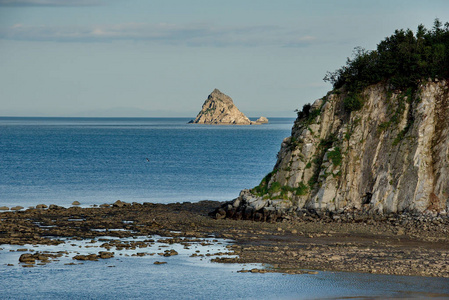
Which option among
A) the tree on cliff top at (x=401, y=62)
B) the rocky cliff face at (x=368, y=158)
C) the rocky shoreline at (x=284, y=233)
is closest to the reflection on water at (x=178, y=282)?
the rocky shoreline at (x=284, y=233)

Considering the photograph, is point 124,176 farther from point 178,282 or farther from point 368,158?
point 178,282

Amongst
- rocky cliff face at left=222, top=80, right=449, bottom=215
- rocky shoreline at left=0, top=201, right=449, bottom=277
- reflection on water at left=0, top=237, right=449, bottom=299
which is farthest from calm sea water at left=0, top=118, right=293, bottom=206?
reflection on water at left=0, top=237, right=449, bottom=299

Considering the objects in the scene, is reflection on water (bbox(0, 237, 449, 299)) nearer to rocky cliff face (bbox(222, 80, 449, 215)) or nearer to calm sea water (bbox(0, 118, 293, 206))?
rocky cliff face (bbox(222, 80, 449, 215))

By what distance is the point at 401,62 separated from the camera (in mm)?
46406

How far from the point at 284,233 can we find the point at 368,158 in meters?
9.71

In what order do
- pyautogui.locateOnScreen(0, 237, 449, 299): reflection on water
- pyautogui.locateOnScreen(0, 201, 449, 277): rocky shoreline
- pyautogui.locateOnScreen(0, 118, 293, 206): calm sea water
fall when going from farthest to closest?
1. pyautogui.locateOnScreen(0, 118, 293, 206): calm sea water
2. pyautogui.locateOnScreen(0, 201, 449, 277): rocky shoreline
3. pyautogui.locateOnScreen(0, 237, 449, 299): reflection on water

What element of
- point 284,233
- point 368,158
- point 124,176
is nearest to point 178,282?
point 284,233

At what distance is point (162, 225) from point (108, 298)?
16.7m

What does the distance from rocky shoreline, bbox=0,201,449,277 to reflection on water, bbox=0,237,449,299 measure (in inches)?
40.9

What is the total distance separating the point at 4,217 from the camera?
4559 centimetres

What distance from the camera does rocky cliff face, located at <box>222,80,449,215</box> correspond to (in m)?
42.2

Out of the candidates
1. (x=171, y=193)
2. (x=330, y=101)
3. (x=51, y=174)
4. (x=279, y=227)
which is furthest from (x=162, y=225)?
(x=51, y=174)

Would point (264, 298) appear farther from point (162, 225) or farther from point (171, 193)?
point (171, 193)

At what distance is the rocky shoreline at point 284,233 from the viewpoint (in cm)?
3125
